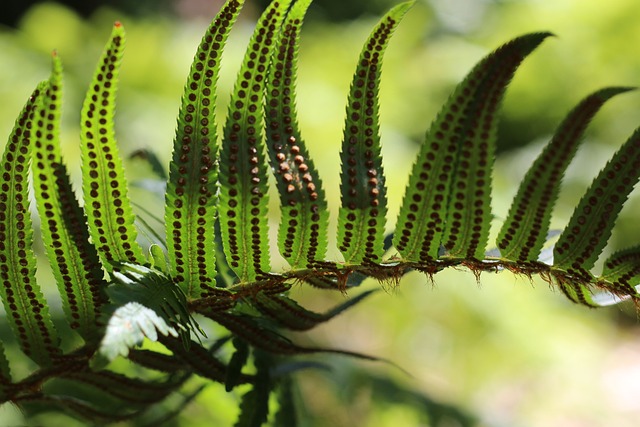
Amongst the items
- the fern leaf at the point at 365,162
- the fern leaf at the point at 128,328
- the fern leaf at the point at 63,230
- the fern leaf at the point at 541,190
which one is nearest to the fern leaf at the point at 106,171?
the fern leaf at the point at 63,230

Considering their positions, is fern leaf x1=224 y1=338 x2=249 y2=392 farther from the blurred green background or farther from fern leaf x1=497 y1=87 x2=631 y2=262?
the blurred green background

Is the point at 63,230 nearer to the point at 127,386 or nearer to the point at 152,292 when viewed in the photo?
the point at 152,292

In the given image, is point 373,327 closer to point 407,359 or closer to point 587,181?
point 407,359

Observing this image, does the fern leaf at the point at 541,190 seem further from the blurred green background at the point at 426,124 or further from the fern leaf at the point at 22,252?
the blurred green background at the point at 426,124

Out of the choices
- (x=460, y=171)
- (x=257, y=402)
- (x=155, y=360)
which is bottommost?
(x=257, y=402)

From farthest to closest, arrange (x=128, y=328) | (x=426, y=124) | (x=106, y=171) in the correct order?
(x=426, y=124) → (x=106, y=171) → (x=128, y=328)

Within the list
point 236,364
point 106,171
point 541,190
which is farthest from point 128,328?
point 541,190
